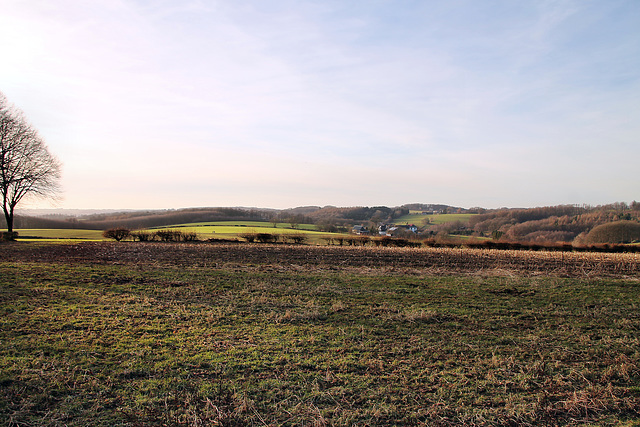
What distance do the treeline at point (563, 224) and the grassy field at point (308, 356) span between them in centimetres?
5112

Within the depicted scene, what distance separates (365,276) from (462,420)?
12017 mm

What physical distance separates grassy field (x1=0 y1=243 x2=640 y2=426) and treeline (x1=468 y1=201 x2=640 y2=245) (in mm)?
51120

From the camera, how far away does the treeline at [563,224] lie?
57375 mm

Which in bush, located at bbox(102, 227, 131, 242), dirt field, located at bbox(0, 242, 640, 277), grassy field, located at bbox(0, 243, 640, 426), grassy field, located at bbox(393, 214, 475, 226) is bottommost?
dirt field, located at bbox(0, 242, 640, 277)

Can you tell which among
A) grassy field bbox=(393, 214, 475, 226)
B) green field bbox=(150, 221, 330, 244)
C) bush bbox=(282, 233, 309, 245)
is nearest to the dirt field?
bush bbox=(282, 233, 309, 245)

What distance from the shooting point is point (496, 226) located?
82.5m

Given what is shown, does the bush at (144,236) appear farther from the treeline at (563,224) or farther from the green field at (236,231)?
the treeline at (563,224)

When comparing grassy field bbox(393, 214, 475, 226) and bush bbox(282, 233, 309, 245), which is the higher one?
grassy field bbox(393, 214, 475, 226)

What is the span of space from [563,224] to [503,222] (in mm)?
12357

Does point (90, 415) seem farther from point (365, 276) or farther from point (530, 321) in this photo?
point (365, 276)

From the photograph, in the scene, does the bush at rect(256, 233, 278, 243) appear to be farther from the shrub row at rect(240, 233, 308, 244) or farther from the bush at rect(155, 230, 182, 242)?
the bush at rect(155, 230, 182, 242)

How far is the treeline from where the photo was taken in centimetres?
5738

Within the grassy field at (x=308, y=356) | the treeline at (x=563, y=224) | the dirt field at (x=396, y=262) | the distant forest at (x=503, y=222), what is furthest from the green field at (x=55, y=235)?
the treeline at (x=563, y=224)

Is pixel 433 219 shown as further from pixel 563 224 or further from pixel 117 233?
pixel 117 233
